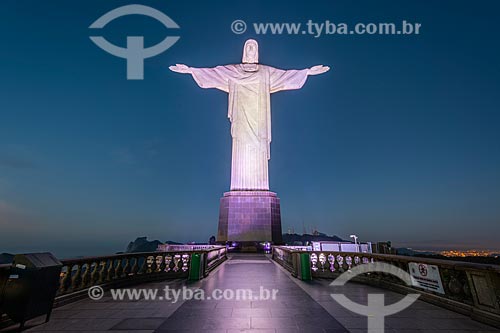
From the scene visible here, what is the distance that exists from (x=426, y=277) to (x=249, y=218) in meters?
15.7

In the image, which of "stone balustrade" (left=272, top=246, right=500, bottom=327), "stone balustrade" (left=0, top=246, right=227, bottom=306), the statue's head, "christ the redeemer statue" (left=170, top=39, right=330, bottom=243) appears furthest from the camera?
the statue's head

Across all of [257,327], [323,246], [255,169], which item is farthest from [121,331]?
[255,169]

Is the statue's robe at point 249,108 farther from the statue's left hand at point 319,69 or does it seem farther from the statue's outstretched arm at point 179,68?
the statue's left hand at point 319,69

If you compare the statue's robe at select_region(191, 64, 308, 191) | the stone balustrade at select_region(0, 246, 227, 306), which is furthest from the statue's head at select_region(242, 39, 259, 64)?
the stone balustrade at select_region(0, 246, 227, 306)

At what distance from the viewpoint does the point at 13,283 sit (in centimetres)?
439

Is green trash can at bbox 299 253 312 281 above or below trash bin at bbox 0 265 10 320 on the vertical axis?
below

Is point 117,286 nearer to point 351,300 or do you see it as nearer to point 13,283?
point 13,283

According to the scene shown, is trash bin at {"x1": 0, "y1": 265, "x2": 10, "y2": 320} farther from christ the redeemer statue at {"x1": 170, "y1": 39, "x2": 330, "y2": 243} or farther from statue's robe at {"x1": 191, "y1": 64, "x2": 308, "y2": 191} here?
statue's robe at {"x1": 191, "y1": 64, "x2": 308, "y2": 191}

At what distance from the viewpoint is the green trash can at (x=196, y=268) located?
9414 millimetres

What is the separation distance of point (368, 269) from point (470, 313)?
3705 millimetres

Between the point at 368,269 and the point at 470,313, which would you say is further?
the point at 368,269

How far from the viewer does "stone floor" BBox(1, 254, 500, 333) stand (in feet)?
15.0

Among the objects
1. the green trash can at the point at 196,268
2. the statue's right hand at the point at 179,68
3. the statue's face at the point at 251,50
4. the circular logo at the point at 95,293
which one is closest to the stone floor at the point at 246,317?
the circular logo at the point at 95,293

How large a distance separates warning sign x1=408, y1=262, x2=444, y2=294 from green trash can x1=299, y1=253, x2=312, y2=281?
11.6 ft
